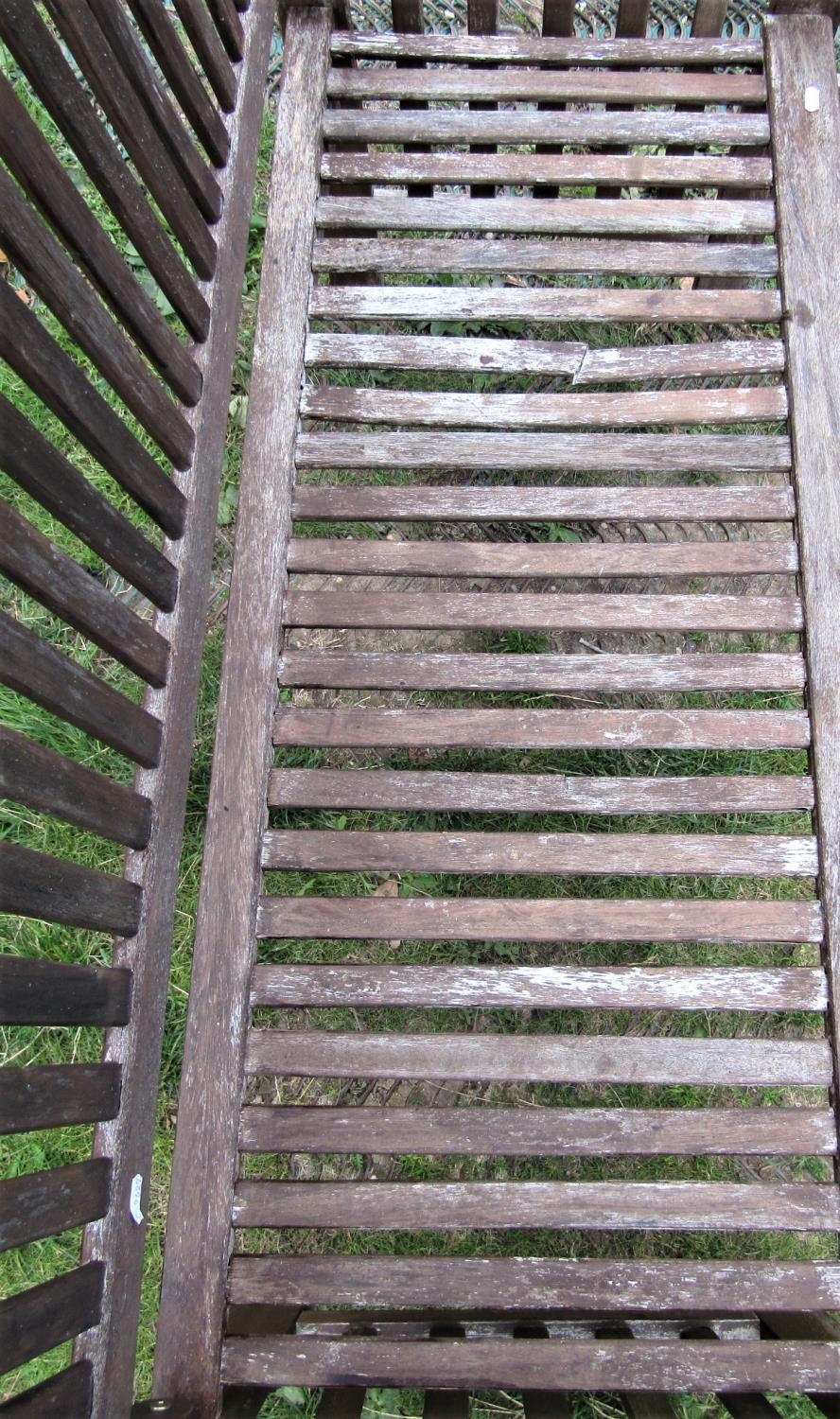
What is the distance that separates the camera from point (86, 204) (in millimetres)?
973

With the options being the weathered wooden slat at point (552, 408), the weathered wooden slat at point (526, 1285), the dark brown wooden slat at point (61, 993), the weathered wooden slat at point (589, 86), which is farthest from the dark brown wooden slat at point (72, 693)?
the weathered wooden slat at point (589, 86)

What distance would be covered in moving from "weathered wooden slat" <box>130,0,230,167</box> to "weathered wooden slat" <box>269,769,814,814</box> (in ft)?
2.66

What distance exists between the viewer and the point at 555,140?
1.35 metres

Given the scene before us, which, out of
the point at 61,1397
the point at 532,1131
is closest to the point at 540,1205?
the point at 532,1131

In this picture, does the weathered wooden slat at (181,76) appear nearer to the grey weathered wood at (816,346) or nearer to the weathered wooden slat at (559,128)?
the weathered wooden slat at (559,128)

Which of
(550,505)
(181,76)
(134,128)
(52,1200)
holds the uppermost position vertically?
(181,76)

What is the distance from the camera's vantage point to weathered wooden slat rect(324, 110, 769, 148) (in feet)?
4.43

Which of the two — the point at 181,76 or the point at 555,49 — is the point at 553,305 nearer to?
the point at 555,49

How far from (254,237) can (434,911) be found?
1.63m

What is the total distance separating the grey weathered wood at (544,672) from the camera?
1.23 m

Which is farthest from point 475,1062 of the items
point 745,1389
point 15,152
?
point 15,152

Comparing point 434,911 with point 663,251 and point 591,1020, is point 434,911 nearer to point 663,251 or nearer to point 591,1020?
point 591,1020

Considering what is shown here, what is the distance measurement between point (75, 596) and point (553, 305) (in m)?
0.80

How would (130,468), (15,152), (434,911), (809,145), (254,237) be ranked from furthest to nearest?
(254,237) → (809,145) → (434,911) → (130,468) → (15,152)
